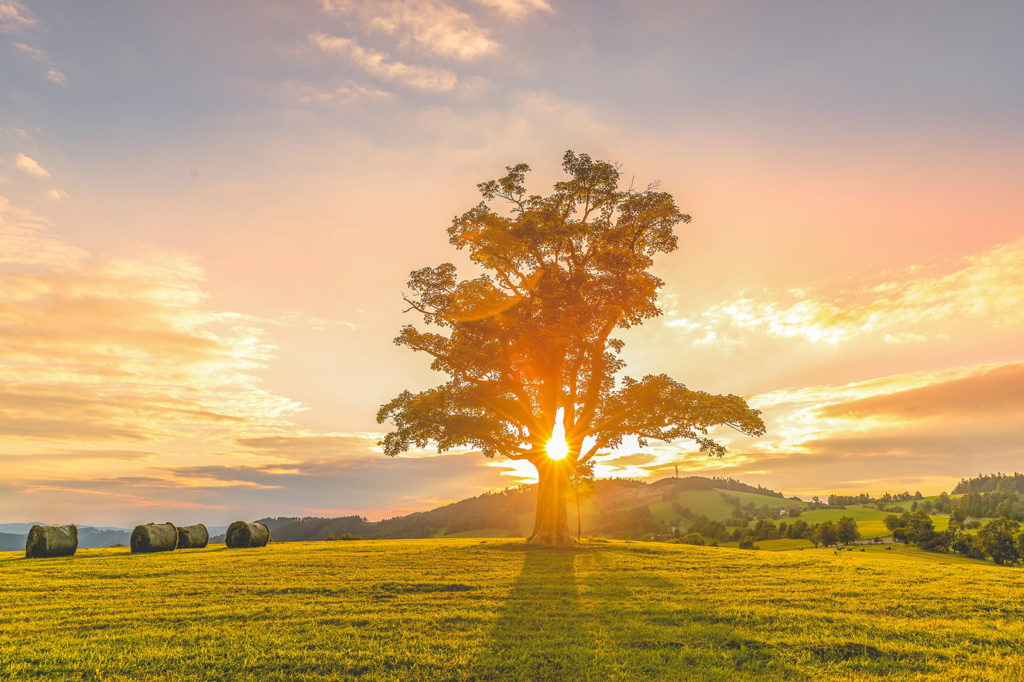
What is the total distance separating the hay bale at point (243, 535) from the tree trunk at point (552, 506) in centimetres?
1960

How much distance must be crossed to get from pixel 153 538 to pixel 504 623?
31.5 metres

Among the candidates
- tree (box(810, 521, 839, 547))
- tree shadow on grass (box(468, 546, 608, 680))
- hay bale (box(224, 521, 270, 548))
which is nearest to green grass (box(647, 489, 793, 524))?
tree (box(810, 521, 839, 547))

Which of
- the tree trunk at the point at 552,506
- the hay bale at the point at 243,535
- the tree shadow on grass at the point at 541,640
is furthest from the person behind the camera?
the hay bale at the point at 243,535

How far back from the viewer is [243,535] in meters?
38.3

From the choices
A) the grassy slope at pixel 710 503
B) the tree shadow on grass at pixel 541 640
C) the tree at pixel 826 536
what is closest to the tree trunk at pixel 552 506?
the tree shadow on grass at pixel 541 640

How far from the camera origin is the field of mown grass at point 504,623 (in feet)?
33.1

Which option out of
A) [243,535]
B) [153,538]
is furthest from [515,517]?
[153,538]

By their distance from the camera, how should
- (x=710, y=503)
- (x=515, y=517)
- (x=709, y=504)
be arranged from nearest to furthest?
(x=515, y=517), (x=709, y=504), (x=710, y=503)

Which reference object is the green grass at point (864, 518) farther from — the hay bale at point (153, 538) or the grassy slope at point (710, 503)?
the hay bale at point (153, 538)

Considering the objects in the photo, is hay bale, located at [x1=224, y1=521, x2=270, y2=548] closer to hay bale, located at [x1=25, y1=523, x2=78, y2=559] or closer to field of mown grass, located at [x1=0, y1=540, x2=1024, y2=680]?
hay bale, located at [x1=25, y1=523, x2=78, y2=559]

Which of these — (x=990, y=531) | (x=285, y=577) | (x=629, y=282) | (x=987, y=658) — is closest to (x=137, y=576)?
(x=285, y=577)

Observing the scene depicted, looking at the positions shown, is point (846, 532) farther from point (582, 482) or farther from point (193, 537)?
point (193, 537)

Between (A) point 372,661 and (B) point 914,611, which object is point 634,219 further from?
(A) point 372,661

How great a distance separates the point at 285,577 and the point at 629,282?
85.5 ft
